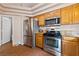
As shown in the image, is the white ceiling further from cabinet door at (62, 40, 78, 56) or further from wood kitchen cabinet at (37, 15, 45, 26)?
cabinet door at (62, 40, 78, 56)

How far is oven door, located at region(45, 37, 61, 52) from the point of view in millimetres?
1594

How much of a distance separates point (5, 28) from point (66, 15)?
891mm

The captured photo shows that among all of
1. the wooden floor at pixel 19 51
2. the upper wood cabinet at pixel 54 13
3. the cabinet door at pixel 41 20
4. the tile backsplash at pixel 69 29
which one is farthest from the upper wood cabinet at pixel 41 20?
the wooden floor at pixel 19 51

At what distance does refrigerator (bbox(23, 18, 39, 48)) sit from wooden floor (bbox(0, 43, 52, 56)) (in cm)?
9

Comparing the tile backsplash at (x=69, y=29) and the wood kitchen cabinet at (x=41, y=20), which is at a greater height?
the wood kitchen cabinet at (x=41, y=20)

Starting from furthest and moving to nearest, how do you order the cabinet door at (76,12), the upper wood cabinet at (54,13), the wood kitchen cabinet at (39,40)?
the wood kitchen cabinet at (39,40) → the upper wood cabinet at (54,13) → the cabinet door at (76,12)

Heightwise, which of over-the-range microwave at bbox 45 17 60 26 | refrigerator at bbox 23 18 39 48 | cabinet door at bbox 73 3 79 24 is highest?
cabinet door at bbox 73 3 79 24

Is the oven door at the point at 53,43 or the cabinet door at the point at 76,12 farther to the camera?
the oven door at the point at 53,43

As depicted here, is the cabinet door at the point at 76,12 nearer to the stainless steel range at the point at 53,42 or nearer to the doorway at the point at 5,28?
the stainless steel range at the point at 53,42

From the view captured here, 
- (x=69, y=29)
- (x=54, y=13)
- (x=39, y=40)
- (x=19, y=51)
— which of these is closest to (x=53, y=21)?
(x=54, y=13)

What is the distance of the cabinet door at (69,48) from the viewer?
1489mm

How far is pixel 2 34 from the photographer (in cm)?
162

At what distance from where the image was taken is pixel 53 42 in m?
1.70

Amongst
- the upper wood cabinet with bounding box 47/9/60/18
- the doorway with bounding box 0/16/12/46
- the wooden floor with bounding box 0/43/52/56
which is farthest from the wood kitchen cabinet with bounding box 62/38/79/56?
the doorway with bounding box 0/16/12/46
